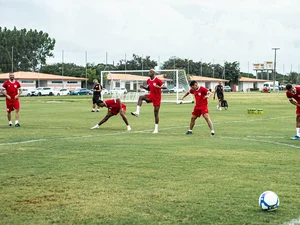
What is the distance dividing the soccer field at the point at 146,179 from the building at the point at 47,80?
3477 inches

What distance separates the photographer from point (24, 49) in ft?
402

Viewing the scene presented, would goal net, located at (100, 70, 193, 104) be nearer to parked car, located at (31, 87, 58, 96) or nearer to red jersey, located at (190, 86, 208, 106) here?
red jersey, located at (190, 86, 208, 106)

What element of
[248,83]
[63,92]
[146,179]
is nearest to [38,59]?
[63,92]

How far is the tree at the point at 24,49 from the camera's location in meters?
117

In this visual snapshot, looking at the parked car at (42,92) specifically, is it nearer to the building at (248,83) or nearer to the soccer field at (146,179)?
the building at (248,83)

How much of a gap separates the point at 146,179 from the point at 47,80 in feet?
328

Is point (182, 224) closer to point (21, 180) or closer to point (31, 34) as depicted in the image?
point (21, 180)

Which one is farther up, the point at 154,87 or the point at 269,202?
the point at 154,87

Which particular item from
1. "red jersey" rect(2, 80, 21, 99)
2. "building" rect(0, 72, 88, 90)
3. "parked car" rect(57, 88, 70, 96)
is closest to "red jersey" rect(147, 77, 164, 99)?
"red jersey" rect(2, 80, 21, 99)

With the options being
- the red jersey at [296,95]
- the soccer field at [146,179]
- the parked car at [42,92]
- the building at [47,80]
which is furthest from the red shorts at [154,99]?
the building at [47,80]

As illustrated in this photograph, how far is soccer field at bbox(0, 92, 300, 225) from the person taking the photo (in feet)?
21.9

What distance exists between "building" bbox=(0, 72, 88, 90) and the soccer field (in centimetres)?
8832

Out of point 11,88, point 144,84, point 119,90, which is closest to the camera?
point 11,88

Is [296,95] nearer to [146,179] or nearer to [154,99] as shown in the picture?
[154,99]
